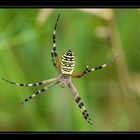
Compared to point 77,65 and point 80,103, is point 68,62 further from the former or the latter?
point 80,103

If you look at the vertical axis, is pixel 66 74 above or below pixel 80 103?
above

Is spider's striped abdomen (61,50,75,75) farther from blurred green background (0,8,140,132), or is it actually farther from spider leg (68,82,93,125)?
spider leg (68,82,93,125)

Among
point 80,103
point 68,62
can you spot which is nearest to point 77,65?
point 80,103

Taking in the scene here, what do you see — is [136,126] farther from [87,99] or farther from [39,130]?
[39,130]

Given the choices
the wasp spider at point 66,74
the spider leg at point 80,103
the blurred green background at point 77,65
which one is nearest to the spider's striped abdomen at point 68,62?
the wasp spider at point 66,74

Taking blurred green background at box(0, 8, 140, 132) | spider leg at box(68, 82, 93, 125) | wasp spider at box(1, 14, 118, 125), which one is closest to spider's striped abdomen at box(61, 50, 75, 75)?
wasp spider at box(1, 14, 118, 125)

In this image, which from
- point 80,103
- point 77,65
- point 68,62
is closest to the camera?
point 68,62

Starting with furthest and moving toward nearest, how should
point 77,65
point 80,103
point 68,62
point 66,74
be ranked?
point 80,103 → point 77,65 → point 66,74 → point 68,62
